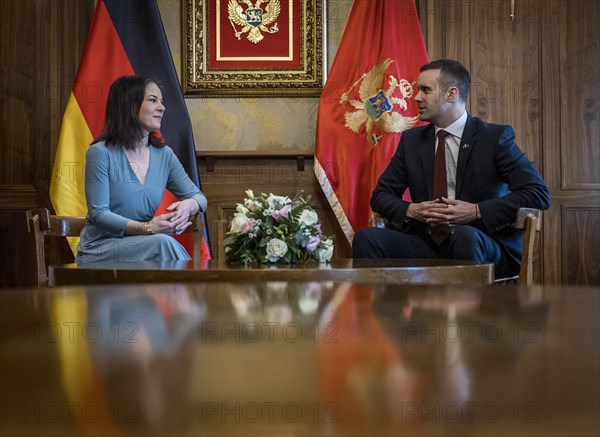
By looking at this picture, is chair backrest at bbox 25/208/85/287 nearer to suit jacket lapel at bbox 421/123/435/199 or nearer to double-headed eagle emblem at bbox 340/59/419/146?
suit jacket lapel at bbox 421/123/435/199

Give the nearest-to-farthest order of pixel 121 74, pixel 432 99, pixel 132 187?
1. pixel 132 187
2. pixel 432 99
3. pixel 121 74

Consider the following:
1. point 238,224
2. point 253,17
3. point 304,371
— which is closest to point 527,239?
point 238,224

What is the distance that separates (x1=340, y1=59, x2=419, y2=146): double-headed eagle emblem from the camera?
4027 millimetres

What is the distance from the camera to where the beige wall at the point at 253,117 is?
14.2 ft

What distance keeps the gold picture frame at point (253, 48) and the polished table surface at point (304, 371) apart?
148 inches

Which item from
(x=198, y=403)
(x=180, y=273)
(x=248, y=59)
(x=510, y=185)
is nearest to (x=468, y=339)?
(x=198, y=403)

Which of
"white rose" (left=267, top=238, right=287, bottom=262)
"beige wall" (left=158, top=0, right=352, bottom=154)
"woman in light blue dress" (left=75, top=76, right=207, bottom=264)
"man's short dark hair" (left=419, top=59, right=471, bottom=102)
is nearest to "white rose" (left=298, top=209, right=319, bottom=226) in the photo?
"white rose" (left=267, top=238, right=287, bottom=262)

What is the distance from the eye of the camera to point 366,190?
13.3 ft

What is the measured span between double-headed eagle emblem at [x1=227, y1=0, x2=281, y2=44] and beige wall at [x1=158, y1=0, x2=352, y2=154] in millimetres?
324

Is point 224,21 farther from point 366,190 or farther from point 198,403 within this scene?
point 198,403

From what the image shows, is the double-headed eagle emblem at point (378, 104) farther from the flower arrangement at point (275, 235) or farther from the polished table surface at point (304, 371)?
the polished table surface at point (304, 371)

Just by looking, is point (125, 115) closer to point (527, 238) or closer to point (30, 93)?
point (30, 93)

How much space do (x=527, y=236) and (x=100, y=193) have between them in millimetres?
1666

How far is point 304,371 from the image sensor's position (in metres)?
0.39
